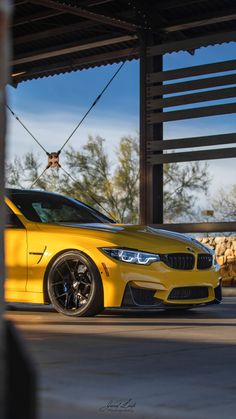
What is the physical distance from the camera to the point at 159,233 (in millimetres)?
8773

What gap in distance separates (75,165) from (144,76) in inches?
417

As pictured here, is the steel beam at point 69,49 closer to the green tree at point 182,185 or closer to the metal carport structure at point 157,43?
the metal carport structure at point 157,43

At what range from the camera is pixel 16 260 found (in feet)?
28.2

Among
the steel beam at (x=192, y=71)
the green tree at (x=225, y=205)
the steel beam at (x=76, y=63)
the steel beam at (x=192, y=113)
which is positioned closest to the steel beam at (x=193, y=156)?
the steel beam at (x=192, y=113)

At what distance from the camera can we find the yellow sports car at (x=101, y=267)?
8.03 meters

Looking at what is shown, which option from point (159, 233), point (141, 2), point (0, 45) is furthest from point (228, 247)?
point (0, 45)

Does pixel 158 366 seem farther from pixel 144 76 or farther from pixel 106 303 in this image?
pixel 144 76

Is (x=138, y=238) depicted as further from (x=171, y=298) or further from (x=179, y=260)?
(x=171, y=298)

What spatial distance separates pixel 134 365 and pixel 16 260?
3.60 metres

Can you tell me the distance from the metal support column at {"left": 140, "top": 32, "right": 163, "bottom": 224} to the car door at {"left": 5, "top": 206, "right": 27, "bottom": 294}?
758 cm

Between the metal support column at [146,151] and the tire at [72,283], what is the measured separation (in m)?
7.85

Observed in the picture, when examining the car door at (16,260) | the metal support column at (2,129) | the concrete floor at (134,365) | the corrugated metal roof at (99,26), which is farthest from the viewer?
the corrugated metal roof at (99,26)

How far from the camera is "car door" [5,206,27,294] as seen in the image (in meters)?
8.47

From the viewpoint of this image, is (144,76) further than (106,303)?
Yes
